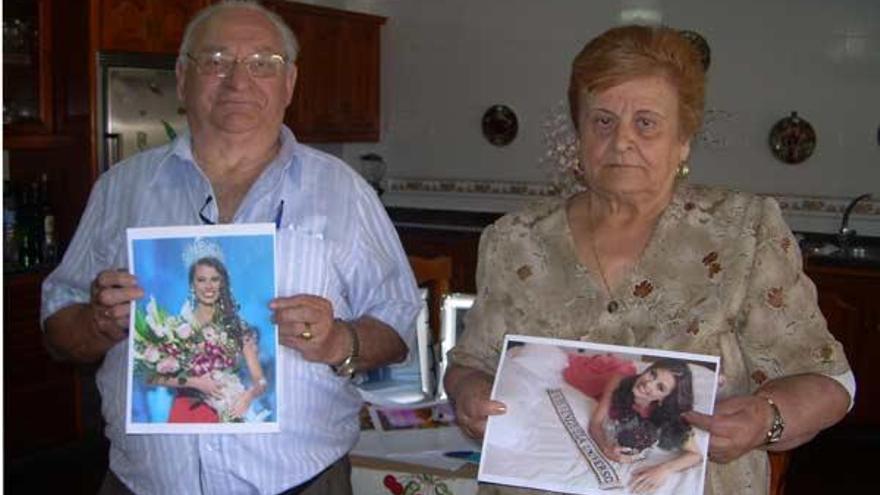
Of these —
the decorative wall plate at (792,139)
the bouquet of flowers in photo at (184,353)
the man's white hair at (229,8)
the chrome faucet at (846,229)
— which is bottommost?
the chrome faucet at (846,229)

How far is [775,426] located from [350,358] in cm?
62

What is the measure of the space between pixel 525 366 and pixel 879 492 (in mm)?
3367

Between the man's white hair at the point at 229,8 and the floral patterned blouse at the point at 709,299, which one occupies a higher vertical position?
the man's white hair at the point at 229,8

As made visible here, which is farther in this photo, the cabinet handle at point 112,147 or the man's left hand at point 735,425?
the cabinet handle at point 112,147

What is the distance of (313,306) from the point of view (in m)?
1.39

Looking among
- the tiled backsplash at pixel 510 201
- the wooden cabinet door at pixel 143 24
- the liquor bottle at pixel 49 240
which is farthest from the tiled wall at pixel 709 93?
the liquor bottle at pixel 49 240

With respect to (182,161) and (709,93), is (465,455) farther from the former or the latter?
(709,93)

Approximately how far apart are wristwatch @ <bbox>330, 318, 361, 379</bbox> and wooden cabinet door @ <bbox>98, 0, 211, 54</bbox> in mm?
3041

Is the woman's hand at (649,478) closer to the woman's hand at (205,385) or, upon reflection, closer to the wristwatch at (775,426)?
the wristwatch at (775,426)

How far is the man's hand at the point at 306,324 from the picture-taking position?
1.38 m

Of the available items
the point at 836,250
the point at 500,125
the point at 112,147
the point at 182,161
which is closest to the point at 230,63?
the point at 182,161

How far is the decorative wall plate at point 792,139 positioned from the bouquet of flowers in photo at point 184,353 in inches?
177

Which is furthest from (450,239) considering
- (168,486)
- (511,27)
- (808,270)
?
(168,486)

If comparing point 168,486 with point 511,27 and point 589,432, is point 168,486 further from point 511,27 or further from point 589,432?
point 511,27
